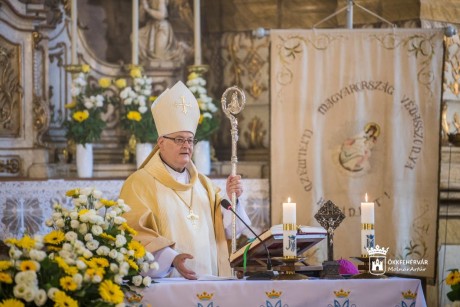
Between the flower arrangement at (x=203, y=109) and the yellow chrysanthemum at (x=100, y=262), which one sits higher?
the flower arrangement at (x=203, y=109)

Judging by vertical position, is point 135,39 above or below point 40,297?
above

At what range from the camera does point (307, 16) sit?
30.0ft

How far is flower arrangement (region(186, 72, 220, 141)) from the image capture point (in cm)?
831

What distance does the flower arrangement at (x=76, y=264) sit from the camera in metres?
3.93

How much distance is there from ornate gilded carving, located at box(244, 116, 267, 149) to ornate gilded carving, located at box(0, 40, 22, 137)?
196 centimetres

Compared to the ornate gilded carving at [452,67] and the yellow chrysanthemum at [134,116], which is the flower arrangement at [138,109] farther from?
the ornate gilded carving at [452,67]

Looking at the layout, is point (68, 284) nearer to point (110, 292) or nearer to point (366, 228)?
point (110, 292)

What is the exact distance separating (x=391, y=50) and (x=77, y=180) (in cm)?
250

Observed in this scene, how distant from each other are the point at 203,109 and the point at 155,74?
2.71ft

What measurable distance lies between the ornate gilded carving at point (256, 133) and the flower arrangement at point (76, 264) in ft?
14.4

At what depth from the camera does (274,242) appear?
4984 millimetres

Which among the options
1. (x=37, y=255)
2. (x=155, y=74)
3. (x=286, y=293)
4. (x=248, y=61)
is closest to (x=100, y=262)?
(x=37, y=255)

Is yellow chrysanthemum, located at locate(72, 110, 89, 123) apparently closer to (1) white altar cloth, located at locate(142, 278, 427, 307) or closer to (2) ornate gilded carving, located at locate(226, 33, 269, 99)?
(2) ornate gilded carving, located at locate(226, 33, 269, 99)

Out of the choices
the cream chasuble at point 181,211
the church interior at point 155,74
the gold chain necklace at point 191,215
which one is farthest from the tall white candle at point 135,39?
the gold chain necklace at point 191,215
